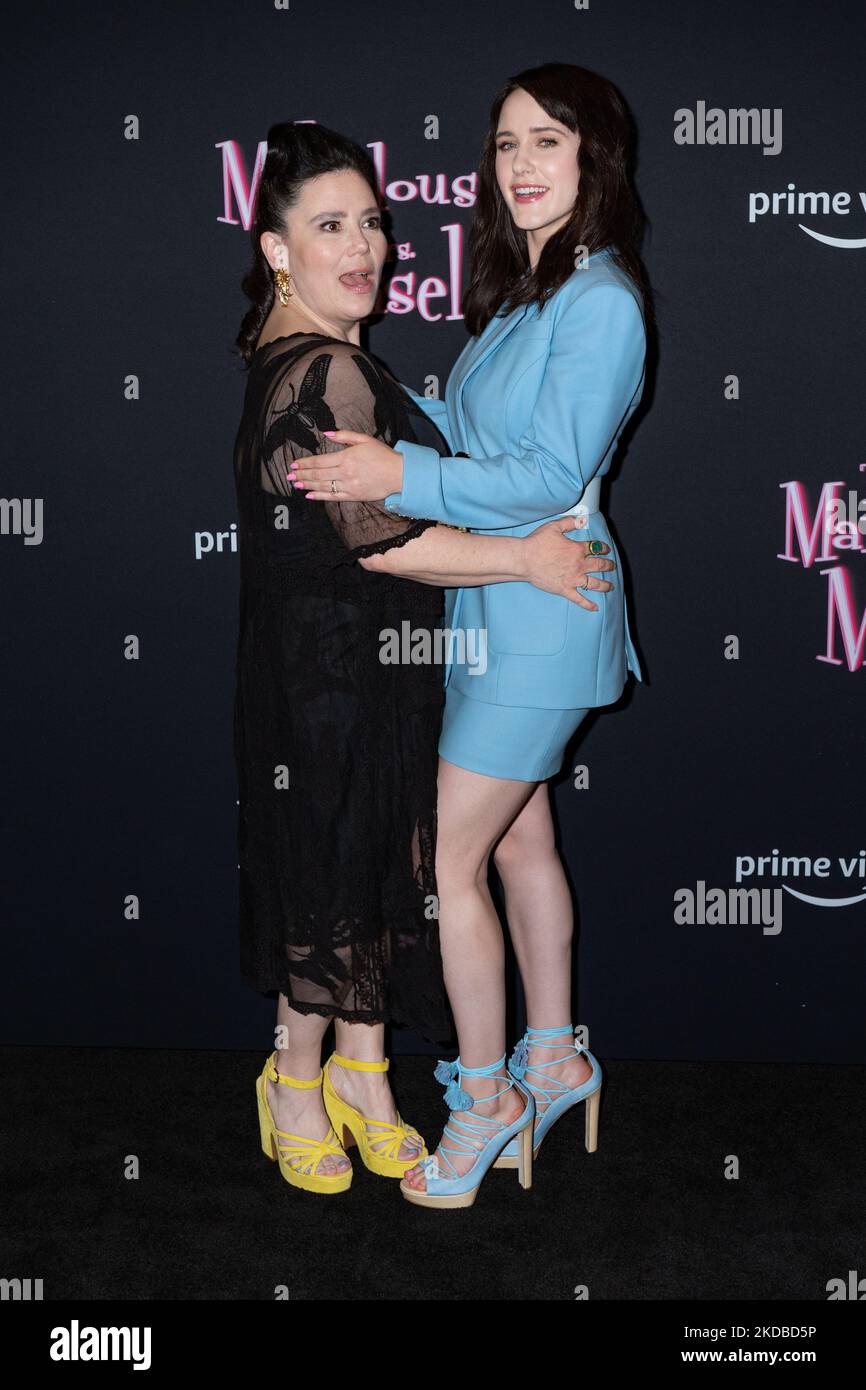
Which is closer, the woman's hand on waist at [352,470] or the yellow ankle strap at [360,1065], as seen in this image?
the woman's hand on waist at [352,470]

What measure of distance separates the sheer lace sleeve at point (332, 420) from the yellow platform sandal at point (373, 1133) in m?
1.05

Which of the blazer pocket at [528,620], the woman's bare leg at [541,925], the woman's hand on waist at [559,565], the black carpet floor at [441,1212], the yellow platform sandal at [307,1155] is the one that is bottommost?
the black carpet floor at [441,1212]

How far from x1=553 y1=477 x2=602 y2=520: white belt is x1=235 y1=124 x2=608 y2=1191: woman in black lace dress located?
76 mm

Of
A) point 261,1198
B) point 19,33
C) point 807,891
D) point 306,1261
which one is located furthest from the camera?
point 807,891

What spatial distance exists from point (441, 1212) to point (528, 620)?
1.12 metres

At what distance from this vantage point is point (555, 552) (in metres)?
2.30

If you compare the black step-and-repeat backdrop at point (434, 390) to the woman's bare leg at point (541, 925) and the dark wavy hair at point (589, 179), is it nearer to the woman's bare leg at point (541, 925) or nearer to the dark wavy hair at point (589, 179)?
the woman's bare leg at point (541, 925)

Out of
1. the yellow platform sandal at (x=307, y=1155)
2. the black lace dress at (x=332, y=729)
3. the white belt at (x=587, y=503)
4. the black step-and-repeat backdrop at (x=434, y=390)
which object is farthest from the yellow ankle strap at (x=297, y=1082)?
the white belt at (x=587, y=503)

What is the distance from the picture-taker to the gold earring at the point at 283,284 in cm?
233
